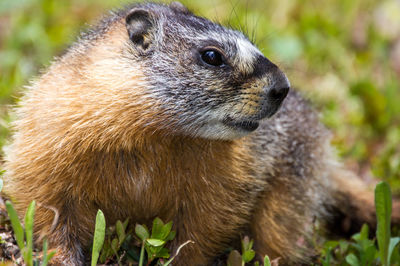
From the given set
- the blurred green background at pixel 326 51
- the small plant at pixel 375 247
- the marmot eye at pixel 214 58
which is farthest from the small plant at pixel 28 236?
the blurred green background at pixel 326 51

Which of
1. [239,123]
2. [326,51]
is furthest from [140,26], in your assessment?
[326,51]

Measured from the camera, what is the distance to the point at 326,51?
8.64 metres

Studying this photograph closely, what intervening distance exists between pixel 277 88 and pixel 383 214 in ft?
4.00

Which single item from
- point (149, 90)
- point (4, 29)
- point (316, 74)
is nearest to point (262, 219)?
point (149, 90)

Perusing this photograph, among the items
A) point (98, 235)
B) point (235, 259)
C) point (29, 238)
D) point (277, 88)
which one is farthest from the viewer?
point (235, 259)

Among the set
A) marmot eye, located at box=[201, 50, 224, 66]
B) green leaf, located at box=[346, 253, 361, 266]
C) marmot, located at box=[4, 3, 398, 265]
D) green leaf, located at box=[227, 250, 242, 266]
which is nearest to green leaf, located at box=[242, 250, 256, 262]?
green leaf, located at box=[227, 250, 242, 266]

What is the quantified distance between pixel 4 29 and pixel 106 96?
17.2 feet

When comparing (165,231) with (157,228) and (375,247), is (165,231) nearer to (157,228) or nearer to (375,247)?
(157,228)

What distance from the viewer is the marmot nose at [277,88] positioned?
3791 mm

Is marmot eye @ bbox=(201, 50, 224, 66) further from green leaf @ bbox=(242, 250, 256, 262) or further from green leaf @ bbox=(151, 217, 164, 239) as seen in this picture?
green leaf @ bbox=(242, 250, 256, 262)

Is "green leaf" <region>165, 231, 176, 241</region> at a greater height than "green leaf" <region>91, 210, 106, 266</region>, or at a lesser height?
greater

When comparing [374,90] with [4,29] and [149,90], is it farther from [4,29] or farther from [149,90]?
[4,29]

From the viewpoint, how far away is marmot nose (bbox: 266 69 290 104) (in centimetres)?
379

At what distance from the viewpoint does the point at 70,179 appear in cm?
397
